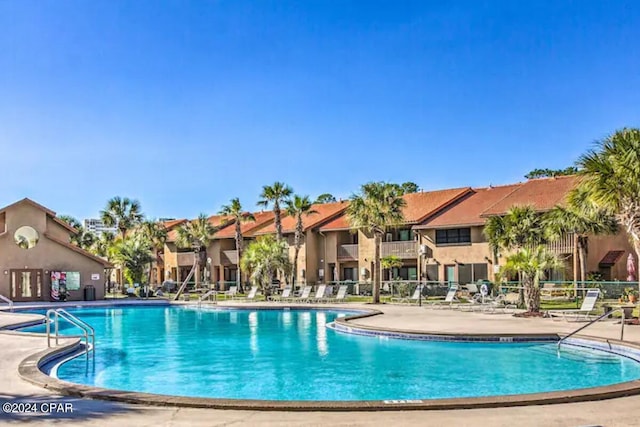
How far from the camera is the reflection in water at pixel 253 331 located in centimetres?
1762

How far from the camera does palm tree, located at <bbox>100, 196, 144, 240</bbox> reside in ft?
186

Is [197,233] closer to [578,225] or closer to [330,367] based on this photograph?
[578,225]

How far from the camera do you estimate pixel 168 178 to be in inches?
1351

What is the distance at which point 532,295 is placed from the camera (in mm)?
22141

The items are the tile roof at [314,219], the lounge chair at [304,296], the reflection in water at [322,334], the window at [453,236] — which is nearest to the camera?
the reflection in water at [322,334]

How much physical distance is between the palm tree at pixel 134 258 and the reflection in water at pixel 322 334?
20574 mm

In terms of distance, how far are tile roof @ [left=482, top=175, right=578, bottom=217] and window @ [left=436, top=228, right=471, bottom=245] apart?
6.14ft

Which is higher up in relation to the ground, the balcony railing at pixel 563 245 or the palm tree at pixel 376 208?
the palm tree at pixel 376 208

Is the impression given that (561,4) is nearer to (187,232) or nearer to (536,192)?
(536,192)

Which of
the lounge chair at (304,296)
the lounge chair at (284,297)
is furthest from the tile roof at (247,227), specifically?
the lounge chair at (304,296)

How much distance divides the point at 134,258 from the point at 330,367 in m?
33.6

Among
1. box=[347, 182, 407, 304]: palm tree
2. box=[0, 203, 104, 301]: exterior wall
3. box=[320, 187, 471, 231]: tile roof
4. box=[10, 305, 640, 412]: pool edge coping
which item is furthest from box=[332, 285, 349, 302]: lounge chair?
box=[10, 305, 640, 412]: pool edge coping

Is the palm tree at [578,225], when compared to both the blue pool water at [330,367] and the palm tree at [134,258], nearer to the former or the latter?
the blue pool water at [330,367]

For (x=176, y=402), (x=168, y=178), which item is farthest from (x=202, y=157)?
(x=176, y=402)
